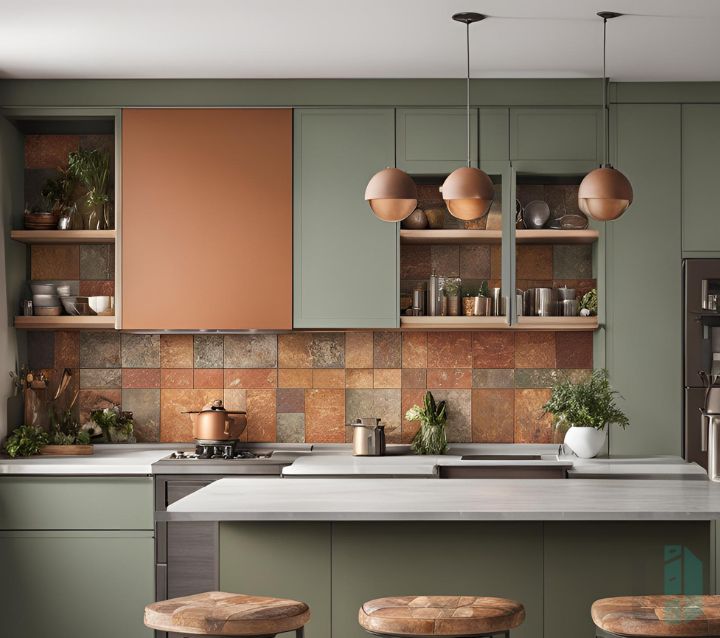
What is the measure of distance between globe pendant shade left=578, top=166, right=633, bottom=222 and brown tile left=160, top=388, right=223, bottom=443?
94.9 inches

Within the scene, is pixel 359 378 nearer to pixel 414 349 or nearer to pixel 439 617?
pixel 414 349

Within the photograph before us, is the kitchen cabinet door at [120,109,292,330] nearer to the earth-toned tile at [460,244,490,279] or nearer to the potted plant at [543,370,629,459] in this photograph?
the earth-toned tile at [460,244,490,279]

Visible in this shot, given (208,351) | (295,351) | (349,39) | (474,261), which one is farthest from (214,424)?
(349,39)

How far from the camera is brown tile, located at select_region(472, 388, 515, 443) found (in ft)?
15.9

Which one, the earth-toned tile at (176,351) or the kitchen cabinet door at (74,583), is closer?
the kitchen cabinet door at (74,583)

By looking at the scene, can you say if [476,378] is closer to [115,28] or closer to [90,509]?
[90,509]

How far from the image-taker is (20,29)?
151 inches

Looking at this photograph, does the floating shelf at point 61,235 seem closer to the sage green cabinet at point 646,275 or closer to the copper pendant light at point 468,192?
the copper pendant light at point 468,192

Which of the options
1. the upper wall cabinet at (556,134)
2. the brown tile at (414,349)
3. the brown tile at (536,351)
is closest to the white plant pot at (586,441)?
the brown tile at (536,351)

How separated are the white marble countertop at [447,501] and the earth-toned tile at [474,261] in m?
1.79

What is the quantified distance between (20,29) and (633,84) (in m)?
2.83

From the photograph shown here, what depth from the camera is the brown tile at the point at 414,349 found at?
16.0ft

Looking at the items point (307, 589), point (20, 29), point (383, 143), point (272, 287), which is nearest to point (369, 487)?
point (307, 589)

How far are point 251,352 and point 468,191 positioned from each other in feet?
6.78
